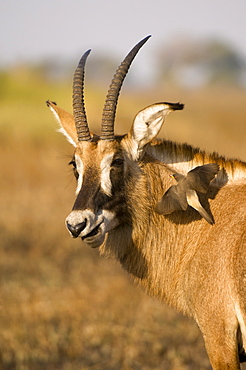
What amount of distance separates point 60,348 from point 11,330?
2.90 ft

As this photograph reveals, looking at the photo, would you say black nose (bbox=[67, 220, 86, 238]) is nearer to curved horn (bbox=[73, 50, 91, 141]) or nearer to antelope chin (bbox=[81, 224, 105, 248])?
antelope chin (bbox=[81, 224, 105, 248])

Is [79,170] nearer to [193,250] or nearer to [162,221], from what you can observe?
[162,221]

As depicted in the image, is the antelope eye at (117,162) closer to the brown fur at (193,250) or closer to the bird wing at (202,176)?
the brown fur at (193,250)

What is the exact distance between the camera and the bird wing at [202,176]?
196 inches

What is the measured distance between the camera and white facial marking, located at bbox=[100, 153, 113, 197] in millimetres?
5051

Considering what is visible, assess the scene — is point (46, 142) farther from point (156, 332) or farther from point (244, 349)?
point (244, 349)

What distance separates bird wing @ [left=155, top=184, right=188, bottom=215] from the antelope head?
0.33m

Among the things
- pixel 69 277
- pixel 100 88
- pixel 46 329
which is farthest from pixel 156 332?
pixel 100 88

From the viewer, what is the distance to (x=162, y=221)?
17.7ft

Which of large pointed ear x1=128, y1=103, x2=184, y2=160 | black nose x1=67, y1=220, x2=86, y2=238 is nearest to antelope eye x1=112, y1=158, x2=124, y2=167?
large pointed ear x1=128, y1=103, x2=184, y2=160

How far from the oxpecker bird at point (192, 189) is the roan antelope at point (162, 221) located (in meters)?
0.13

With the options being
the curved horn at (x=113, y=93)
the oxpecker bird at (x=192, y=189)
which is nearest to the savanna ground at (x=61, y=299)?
the curved horn at (x=113, y=93)

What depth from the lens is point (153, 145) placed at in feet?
18.3

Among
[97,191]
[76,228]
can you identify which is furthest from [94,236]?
[97,191]
